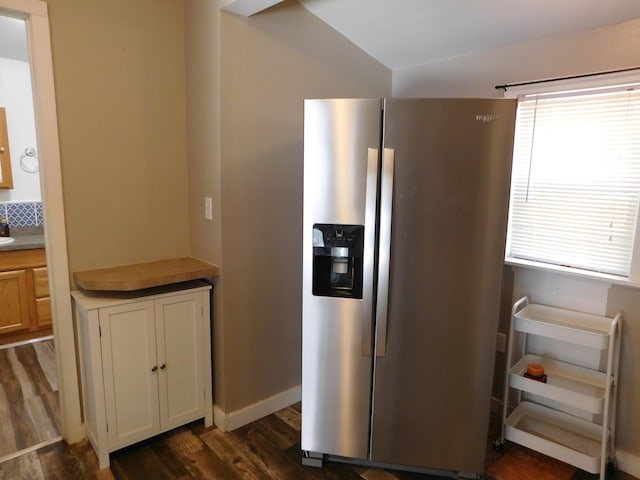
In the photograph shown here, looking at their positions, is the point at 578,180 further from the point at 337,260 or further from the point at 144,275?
the point at 144,275

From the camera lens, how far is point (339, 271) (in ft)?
6.15

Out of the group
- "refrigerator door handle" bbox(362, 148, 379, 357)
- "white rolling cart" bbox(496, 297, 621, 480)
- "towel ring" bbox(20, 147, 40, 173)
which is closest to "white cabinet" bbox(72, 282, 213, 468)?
"refrigerator door handle" bbox(362, 148, 379, 357)

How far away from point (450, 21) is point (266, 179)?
1.30 meters

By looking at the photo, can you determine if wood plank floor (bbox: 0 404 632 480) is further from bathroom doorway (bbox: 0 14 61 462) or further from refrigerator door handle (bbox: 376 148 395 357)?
refrigerator door handle (bbox: 376 148 395 357)

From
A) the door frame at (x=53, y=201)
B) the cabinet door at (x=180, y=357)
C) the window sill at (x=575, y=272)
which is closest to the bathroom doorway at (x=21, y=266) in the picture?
the door frame at (x=53, y=201)

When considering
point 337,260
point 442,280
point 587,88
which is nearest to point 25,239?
point 337,260

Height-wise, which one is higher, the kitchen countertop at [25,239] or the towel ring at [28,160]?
the towel ring at [28,160]

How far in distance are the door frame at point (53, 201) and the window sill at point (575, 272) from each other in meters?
2.39

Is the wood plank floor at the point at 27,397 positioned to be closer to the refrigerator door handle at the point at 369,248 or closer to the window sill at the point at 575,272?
the refrigerator door handle at the point at 369,248

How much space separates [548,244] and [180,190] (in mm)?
2105

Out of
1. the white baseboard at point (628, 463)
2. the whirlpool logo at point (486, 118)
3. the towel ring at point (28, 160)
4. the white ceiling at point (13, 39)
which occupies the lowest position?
the white baseboard at point (628, 463)

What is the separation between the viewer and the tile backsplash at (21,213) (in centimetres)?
359

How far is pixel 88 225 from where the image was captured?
2.11 meters

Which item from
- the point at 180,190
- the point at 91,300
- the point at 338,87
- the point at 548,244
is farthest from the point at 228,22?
the point at 548,244
